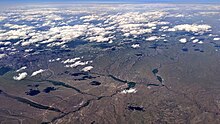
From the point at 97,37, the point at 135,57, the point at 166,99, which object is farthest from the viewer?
the point at 97,37

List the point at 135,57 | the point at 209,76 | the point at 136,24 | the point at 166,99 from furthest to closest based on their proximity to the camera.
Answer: the point at 136,24, the point at 135,57, the point at 209,76, the point at 166,99

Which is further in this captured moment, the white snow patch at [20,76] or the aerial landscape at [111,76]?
the white snow patch at [20,76]

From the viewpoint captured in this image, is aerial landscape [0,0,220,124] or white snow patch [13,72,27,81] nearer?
aerial landscape [0,0,220,124]

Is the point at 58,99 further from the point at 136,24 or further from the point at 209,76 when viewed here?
the point at 136,24

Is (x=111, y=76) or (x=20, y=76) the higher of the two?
(x=111, y=76)

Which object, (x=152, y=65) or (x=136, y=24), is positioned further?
(x=136, y=24)

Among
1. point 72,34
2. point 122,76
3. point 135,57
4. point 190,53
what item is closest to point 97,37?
point 72,34

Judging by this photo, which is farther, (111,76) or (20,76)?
(20,76)

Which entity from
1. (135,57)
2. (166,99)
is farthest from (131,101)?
(135,57)
